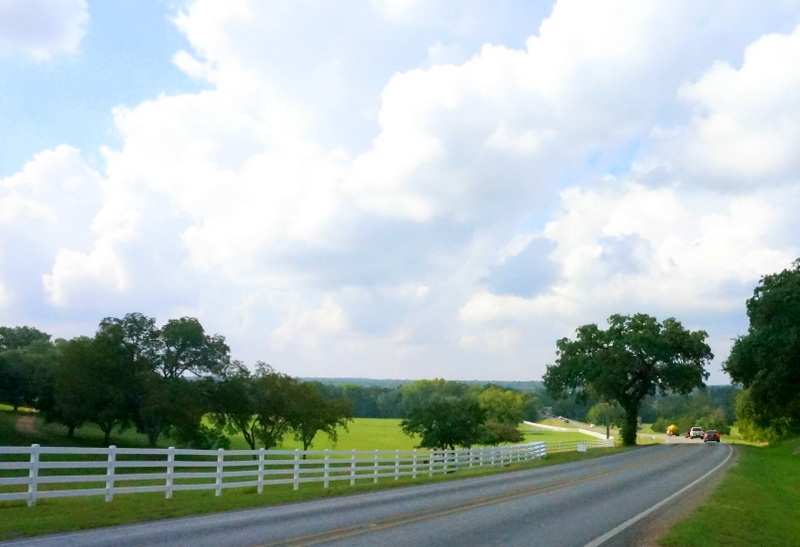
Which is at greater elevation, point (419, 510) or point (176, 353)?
point (176, 353)

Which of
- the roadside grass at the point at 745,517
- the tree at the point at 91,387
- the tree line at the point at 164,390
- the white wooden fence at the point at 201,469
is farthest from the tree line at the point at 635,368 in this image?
the tree at the point at 91,387

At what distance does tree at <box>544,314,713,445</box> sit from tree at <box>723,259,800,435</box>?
33.5 ft

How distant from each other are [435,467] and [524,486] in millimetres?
10093

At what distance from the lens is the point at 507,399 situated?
120188mm

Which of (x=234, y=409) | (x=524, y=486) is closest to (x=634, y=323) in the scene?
(x=234, y=409)

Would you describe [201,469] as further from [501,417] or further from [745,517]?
[501,417]

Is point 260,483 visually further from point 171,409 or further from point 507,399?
point 507,399

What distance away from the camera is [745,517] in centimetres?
1562

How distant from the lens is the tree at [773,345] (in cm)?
4412

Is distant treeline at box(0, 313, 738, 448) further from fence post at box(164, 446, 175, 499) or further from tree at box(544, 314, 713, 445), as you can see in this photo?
fence post at box(164, 446, 175, 499)

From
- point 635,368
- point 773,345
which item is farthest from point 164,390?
point 773,345

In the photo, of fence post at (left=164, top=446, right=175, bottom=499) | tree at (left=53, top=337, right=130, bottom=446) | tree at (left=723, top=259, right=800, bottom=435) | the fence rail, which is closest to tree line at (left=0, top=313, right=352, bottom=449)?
tree at (left=53, top=337, right=130, bottom=446)

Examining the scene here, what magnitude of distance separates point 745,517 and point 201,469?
45.0 m

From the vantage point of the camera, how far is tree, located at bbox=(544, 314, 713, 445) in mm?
61719
